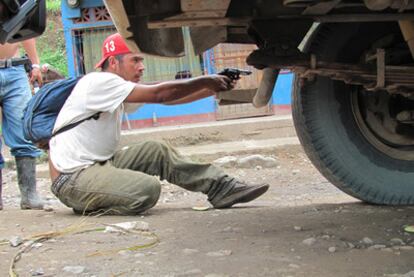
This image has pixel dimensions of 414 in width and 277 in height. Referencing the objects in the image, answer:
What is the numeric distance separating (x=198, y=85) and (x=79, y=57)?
21.4ft

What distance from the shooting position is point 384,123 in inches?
116

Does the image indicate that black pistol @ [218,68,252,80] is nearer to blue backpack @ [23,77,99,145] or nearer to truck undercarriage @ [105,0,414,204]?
truck undercarriage @ [105,0,414,204]

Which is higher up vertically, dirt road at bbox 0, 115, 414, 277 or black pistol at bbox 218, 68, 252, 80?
black pistol at bbox 218, 68, 252, 80

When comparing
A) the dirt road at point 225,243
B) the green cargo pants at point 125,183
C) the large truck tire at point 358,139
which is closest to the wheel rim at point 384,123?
the large truck tire at point 358,139

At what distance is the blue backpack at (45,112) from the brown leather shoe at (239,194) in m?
1.12

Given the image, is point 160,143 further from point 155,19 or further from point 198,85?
point 155,19

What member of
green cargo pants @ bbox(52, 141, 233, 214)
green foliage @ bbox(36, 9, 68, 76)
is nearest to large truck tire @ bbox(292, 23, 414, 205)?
green cargo pants @ bbox(52, 141, 233, 214)

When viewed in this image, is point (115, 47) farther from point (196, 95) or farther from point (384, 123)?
point (384, 123)

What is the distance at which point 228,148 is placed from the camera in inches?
289

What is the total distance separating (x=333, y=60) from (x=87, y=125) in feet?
4.86

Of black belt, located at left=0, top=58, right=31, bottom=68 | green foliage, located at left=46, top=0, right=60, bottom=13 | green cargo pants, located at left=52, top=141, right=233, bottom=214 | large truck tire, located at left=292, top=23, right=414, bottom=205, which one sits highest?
green foliage, located at left=46, top=0, right=60, bottom=13

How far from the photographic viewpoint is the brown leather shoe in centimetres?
346

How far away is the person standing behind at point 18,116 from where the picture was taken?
13.1 ft

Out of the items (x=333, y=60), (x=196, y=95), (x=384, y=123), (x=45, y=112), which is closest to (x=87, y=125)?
(x=45, y=112)
